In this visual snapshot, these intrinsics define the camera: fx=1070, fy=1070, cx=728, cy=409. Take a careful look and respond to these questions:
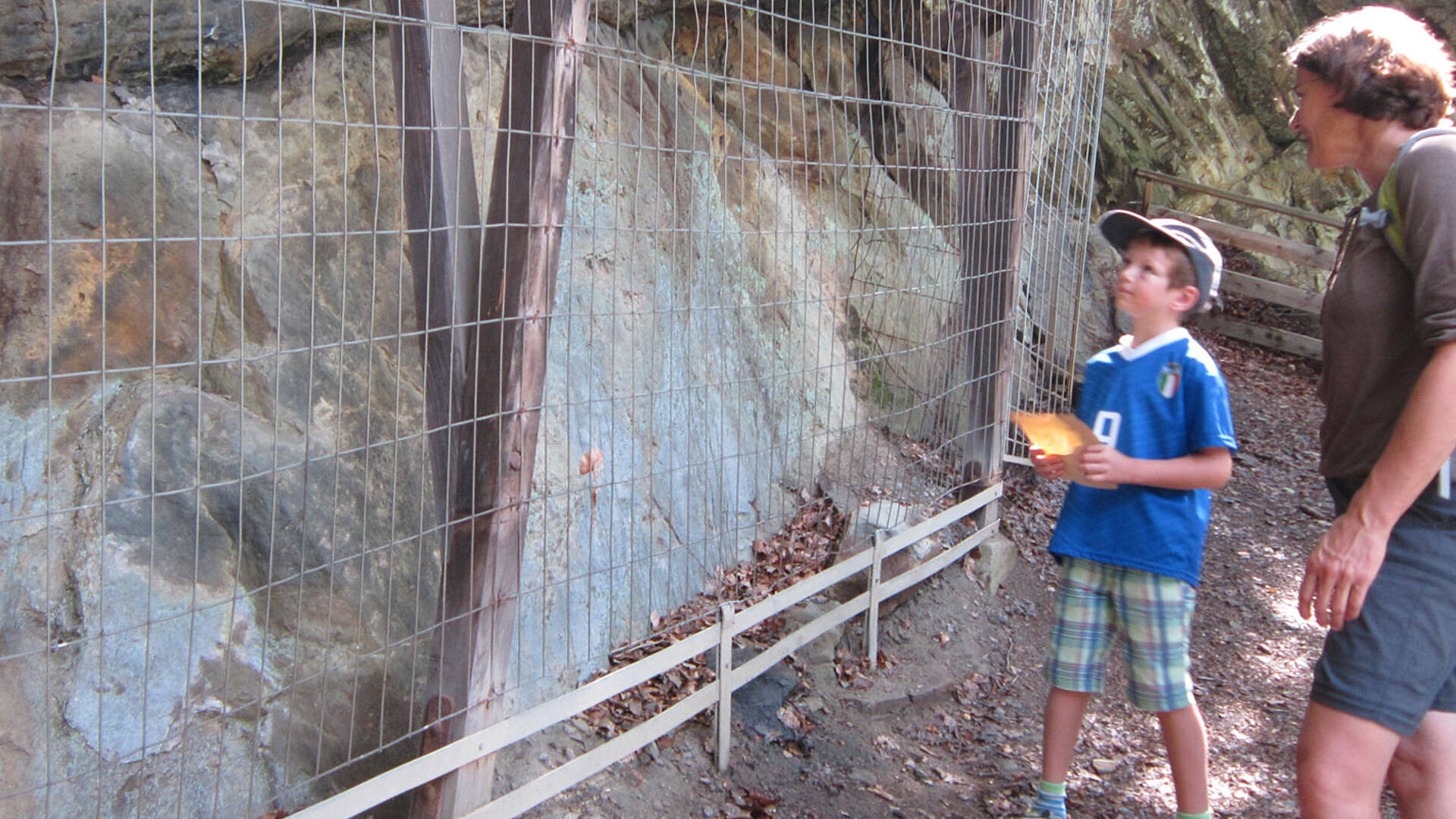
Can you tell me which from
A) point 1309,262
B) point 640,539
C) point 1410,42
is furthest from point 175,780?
point 1309,262

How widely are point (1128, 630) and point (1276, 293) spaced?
8.72 meters

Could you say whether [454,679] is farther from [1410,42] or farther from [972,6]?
[972,6]

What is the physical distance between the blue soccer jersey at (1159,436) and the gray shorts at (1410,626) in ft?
2.02

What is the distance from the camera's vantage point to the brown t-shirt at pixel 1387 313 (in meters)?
2.03

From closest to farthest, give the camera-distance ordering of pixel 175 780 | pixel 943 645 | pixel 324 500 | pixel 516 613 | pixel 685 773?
1. pixel 175 780
2. pixel 516 613
3. pixel 324 500
4. pixel 685 773
5. pixel 943 645

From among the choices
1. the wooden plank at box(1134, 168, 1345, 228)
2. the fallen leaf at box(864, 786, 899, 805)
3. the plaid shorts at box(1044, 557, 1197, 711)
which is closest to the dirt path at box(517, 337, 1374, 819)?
the fallen leaf at box(864, 786, 899, 805)

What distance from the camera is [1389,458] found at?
210 centimetres

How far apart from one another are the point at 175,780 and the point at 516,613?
971 mm

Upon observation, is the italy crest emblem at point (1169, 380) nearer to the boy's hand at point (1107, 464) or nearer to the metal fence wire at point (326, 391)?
the boy's hand at point (1107, 464)

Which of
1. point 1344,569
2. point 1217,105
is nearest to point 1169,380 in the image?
point 1344,569

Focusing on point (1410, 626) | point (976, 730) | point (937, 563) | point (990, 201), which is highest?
point (990, 201)

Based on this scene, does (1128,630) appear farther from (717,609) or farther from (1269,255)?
(1269,255)

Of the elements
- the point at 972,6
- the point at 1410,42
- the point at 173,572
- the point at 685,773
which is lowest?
the point at 685,773

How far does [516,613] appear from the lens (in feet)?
10.1
